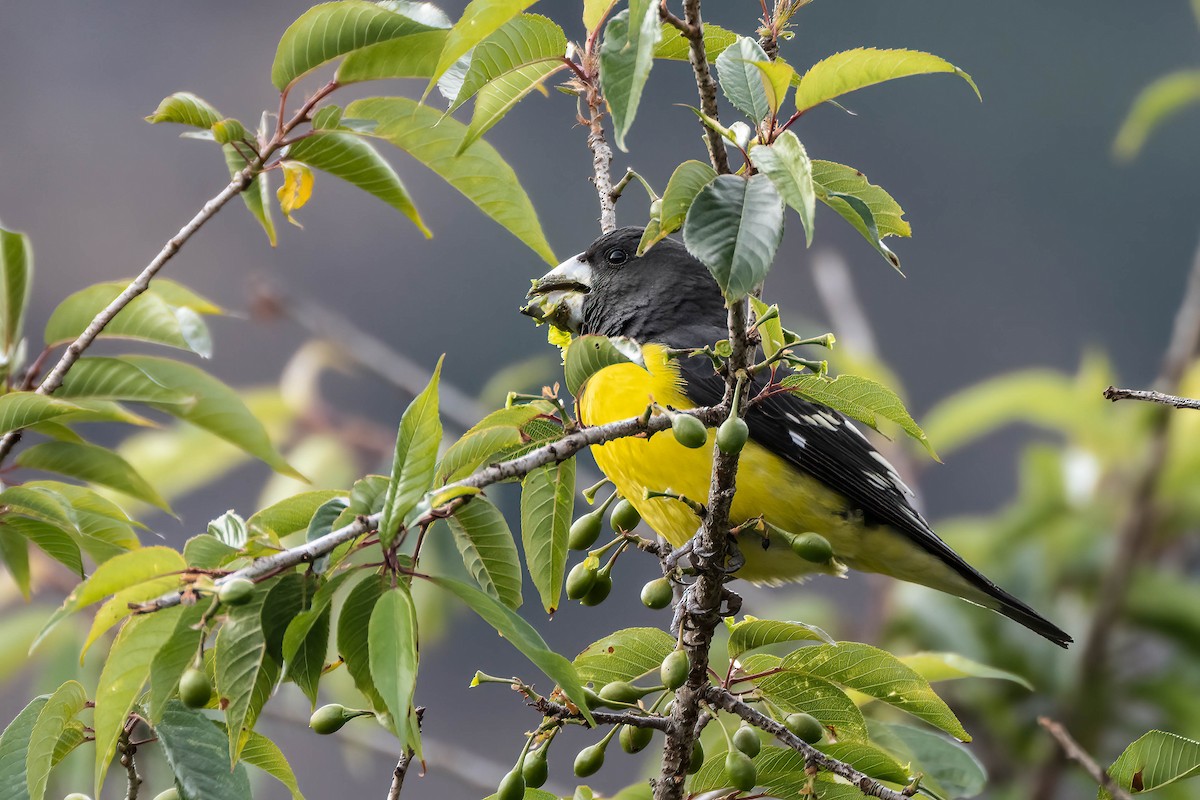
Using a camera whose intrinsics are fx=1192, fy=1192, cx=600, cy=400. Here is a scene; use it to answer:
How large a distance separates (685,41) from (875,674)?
0.87 m

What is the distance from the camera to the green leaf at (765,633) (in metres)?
1.61

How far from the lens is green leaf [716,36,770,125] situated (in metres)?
1.22

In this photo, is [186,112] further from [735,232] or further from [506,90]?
[735,232]

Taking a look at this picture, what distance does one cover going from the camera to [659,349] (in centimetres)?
270

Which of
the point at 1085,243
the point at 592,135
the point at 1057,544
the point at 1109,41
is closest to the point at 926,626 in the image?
the point at 1057,544

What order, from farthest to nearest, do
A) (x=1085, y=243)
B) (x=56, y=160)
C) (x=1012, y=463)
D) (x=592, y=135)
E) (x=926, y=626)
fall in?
(x=1085, y=243) < (x=56, y=160) < (x=1012, y=463) < (x=926, y=626) < (x=592, y=135)

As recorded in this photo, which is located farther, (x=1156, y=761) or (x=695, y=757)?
(x=695, y=757)

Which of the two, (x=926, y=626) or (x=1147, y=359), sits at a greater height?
(x=926, y=626)

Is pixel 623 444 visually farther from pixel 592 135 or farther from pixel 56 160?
pixel 56 160

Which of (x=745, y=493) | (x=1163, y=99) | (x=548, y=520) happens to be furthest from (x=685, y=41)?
(x=1163, y=99)

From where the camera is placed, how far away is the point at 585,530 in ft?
5.46

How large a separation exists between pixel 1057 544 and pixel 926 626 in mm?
626

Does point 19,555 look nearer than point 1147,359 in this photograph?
Yes

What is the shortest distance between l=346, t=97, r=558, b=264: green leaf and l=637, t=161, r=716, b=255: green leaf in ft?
1.62
